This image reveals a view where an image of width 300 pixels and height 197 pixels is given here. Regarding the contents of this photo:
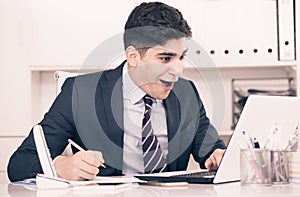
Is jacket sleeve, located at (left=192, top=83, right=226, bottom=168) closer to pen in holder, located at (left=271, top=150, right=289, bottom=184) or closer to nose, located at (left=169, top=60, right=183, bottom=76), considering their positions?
nose, located at (left=169, top=60, right=183, bottom=76)

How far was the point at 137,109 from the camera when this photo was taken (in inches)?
79.6

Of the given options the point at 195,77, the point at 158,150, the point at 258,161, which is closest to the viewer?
the point at 258,161

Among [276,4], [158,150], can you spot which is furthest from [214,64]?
[158,150]

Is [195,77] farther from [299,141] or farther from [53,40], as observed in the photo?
[299,141]

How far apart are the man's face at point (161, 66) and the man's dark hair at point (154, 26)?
24 mm

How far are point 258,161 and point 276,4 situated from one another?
6.09 ft

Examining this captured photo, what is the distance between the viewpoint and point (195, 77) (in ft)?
11.1

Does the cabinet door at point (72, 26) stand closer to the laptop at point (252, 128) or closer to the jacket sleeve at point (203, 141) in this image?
the jacket sleeve at point (203, 141)

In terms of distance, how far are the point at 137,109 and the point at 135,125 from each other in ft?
0.21

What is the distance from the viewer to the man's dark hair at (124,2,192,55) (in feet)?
6.49

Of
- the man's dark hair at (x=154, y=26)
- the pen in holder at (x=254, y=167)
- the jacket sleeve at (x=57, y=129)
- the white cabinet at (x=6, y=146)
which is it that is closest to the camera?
the pen in holder at (x=254, y=167)

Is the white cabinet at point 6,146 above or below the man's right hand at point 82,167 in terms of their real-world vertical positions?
below

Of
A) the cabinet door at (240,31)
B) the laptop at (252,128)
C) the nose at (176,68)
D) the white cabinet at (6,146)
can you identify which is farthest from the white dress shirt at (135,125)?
the white cabinet at (6,146)

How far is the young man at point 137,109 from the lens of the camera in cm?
195
